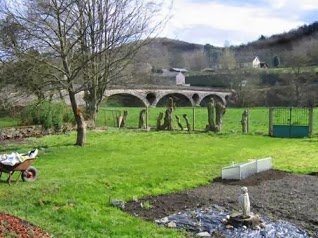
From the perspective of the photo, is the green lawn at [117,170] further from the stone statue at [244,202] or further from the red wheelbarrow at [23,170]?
the stone statue at [244,202]

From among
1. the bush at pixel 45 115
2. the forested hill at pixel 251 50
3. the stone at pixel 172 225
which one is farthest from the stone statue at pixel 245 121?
the forested hill at pixel 251 50

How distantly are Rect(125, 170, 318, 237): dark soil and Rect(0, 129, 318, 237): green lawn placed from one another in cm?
54

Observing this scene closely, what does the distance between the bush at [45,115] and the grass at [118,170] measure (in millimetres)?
1900

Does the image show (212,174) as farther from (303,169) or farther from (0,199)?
(0,199)

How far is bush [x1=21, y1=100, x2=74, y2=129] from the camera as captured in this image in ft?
82.4

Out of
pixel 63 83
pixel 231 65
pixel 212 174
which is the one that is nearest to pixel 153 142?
pixel 63 83

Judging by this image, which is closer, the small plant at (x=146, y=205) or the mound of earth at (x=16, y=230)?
the mound of earth at (x=16, y=230)

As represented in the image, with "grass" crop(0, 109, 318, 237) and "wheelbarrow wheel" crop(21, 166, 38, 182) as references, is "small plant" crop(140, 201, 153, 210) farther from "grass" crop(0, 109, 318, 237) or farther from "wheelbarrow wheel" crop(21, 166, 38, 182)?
"wheelbarrow wheel" crop(21, 166, 38, 182)

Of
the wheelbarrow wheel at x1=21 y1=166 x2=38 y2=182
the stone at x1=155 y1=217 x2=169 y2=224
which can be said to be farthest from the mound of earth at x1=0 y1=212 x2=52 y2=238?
the wheelbarrow wheel at x1=21 y1=166 x2=38 y2=182

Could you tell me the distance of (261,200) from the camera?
10.6 metres

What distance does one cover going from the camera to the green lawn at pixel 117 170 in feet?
29.3

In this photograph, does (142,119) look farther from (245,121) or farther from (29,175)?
(29,175)

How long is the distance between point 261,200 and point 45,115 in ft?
55.6

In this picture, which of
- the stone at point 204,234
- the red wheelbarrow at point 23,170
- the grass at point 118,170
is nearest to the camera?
the stone at point 204,234
